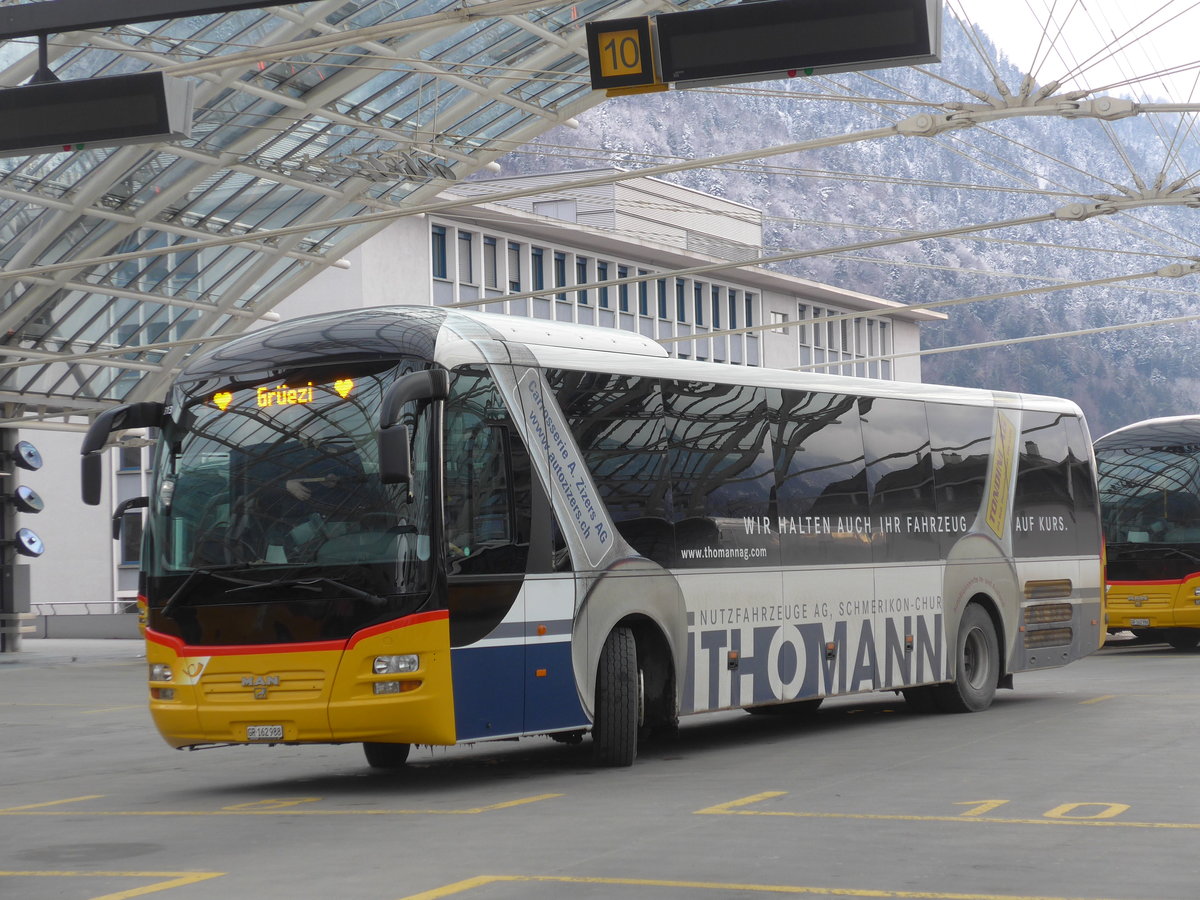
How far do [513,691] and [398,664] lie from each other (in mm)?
893

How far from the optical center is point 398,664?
11.6 m

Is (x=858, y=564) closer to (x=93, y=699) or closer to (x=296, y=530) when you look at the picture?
(x=296, y=530)

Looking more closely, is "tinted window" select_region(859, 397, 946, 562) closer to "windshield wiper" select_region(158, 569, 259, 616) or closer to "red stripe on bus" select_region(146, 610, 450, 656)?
"red stripe on bus" select_region(146, 610, 450, 656)

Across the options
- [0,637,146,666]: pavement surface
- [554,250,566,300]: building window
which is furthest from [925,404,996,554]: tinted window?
[554,250,566,300]: building window

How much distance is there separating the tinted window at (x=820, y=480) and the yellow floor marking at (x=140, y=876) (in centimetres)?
726

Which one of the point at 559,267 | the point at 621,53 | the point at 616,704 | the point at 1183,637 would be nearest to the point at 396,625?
the point at 616,704

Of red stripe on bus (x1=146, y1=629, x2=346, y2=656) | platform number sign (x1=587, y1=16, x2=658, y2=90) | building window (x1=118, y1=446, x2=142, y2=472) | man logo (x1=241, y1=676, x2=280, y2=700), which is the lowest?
man logo (x1=241, y1=676, x2=280, y2=700)

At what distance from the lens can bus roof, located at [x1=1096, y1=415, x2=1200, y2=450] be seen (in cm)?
2808

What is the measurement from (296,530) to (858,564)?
5706 millimetres

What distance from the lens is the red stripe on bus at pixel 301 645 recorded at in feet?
38.2

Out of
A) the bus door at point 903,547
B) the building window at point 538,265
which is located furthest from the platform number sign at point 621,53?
the building window at point 538,265

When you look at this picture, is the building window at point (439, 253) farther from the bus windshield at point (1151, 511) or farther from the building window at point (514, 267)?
the bus windshield at point (1151, 511)

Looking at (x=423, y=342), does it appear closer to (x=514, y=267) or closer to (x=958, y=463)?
(x=958, y=463)

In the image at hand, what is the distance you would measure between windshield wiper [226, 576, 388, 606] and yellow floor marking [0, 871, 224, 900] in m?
3.18
